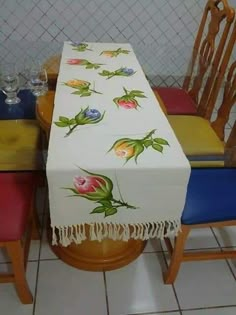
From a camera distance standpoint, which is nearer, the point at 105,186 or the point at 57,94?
the point at 105,186

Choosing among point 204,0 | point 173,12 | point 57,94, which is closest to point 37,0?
point 173,12

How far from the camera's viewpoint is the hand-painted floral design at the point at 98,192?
0.82 meters

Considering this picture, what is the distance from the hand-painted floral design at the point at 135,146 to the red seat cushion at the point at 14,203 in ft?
1.28

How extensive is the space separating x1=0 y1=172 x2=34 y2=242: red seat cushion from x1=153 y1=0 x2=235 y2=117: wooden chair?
827 mm

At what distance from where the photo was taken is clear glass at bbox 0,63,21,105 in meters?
1.44

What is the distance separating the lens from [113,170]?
0.81m

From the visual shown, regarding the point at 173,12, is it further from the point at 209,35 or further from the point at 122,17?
the point at 209,35

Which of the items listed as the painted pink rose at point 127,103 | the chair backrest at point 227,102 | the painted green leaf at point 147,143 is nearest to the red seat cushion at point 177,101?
the chair backrest at point 227,102

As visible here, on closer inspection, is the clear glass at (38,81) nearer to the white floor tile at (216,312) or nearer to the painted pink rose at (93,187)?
the painted pink rose at (93,187)

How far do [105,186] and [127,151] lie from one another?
0.39 feet

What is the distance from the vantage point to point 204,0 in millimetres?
2396

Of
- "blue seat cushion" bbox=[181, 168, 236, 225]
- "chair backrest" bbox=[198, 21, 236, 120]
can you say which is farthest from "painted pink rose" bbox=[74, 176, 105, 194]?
"chair backrest" bbox=[198, 21, 236, 120]

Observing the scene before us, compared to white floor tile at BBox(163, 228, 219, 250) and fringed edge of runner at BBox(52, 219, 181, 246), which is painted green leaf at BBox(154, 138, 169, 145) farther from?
white floor tile at BBox(163, 228, 219, 250)

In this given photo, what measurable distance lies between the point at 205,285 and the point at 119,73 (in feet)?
3.21
